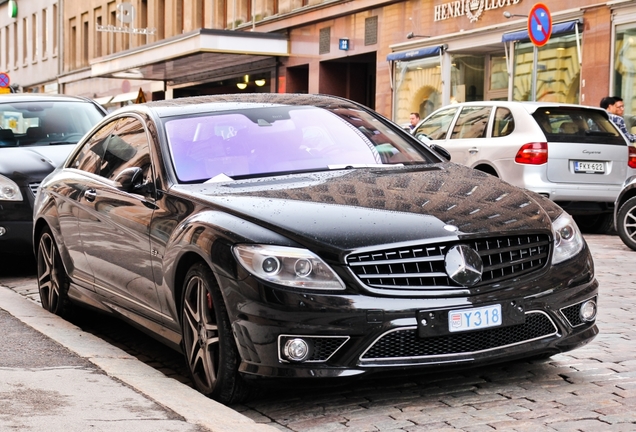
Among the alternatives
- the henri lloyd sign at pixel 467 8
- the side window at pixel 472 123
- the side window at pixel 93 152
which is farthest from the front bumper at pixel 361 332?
the henri lloyd sign at pixel 467 8

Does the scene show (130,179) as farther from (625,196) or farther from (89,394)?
(625,196)

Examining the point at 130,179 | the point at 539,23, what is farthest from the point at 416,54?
the point at 130,179

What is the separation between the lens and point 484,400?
541 cm

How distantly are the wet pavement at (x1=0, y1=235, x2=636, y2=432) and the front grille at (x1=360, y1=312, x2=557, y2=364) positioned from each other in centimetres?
26

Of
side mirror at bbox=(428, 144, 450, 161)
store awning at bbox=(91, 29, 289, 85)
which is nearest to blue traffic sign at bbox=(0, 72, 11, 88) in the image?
store awning at bbox=(91, 29, 289, 85)

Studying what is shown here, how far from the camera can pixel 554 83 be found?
23.0 meters

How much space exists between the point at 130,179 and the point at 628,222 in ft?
25.6

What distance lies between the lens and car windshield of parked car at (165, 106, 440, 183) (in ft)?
20.6

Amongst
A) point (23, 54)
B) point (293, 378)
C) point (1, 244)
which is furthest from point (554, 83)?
point (23, 54)

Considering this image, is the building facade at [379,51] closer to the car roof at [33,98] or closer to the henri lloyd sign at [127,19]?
the henri lloyd sign at [127,19]

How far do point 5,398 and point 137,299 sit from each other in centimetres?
139

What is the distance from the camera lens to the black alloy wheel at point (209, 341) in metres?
5.30

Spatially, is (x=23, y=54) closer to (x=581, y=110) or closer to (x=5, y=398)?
(x=581, y=110)

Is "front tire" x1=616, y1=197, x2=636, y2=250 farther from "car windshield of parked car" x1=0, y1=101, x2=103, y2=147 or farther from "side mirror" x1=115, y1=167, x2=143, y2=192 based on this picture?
"side mirror" x1=115, y1=167, x2=143, y2=192
